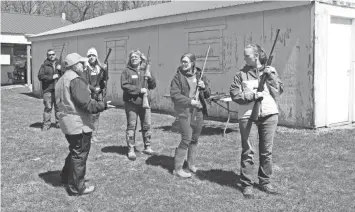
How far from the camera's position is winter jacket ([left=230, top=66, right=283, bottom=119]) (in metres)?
4.93

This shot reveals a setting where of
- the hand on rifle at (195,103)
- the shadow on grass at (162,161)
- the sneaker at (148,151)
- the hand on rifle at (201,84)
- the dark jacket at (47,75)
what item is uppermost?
the dark jacket at (47,75)

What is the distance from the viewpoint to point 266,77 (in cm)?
485

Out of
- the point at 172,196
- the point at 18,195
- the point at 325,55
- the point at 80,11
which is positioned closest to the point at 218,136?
the point at 325,55

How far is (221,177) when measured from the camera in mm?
5887

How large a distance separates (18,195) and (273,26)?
7.15 metres

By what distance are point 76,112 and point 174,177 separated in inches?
67.8

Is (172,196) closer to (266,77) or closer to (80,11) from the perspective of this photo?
(266,77)

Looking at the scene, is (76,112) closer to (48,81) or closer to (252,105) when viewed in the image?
(252,105)

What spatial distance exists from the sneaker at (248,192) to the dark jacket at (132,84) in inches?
99.6

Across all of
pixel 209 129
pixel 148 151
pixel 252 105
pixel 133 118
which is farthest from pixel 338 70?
pixel 252 105

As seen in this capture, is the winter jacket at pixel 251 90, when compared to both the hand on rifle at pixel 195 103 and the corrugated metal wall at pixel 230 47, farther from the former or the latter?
the corrugated metal wall at pixel 230 47

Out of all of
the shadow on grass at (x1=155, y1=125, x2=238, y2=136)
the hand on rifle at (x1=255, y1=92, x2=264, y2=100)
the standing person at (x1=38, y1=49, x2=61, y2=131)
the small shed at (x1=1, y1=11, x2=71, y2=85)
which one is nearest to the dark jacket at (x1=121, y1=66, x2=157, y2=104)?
the hand on rifle at (x1=255, y1=92, x2=264, y2=100)

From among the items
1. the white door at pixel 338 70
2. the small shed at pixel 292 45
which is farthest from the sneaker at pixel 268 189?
the white door at pixel 338 70

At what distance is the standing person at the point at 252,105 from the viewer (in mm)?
4949
